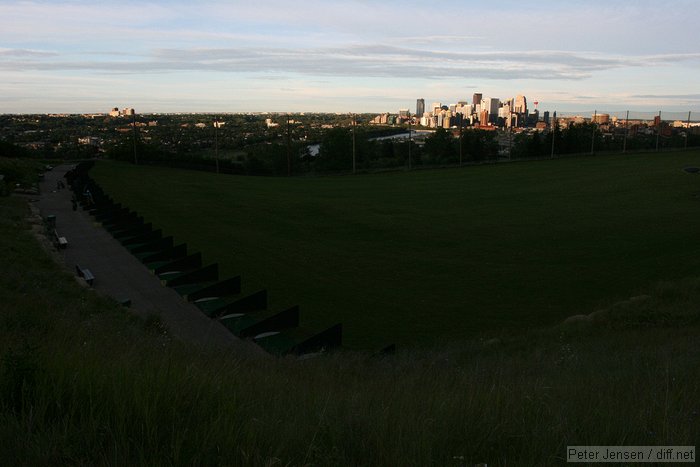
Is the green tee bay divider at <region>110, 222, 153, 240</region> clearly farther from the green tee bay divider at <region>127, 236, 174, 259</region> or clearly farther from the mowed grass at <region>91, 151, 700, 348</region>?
the green tee bay divider at <region>127, 236, 174, 259</region>

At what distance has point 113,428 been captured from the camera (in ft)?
11.9

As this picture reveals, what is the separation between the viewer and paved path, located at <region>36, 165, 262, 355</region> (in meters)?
13.8

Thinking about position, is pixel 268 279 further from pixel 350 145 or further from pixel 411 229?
pixel 350 145

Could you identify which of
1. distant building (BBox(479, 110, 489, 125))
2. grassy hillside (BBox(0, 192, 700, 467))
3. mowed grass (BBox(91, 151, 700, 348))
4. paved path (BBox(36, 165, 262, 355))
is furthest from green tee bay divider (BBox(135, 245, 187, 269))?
distant building (BBox(479, 110, 489, 125))

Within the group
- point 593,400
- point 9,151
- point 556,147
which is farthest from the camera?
point 556,147

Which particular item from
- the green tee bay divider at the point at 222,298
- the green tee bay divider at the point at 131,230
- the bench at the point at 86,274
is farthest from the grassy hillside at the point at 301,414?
the green tee bay divider at the point at 131,230

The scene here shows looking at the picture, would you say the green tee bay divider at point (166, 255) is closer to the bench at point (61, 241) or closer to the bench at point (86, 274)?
the bench at point (86, 274)

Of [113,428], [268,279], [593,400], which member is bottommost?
[268,279]

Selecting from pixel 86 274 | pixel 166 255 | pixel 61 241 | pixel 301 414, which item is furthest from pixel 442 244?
pixel 301 414

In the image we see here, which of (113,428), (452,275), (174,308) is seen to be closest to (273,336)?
(174,308)

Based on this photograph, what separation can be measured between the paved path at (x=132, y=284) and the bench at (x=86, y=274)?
0.21 metres

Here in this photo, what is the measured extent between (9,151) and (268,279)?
57.3 metres

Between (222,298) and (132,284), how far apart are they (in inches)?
139

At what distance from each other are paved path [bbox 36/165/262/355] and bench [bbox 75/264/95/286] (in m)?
0.21
